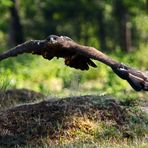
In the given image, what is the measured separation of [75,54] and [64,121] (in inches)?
36.8

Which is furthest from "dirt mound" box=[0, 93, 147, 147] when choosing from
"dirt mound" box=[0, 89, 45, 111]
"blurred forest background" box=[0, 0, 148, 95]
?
"blurred forest background" box=[0, 0, 148, 95]

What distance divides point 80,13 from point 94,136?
3910 centimetres

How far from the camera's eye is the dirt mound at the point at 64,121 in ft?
27.6

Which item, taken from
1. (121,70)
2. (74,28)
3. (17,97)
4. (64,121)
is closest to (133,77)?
(121,70)

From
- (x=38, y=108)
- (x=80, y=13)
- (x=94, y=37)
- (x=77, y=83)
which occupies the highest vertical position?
(x=38, y=108)

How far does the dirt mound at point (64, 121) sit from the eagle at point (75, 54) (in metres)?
0.61

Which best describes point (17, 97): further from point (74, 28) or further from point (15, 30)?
point (74, 28)

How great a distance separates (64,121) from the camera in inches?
342

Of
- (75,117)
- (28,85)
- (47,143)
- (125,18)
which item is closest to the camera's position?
(47,143)

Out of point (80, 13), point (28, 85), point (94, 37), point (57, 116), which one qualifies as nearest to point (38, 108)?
point (57, 116)

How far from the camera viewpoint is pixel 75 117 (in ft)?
28.8

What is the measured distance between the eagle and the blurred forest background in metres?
9.80

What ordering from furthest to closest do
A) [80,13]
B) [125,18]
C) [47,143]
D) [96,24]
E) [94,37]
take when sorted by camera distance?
[94,37], [96,24], [80,13], [125,18], [47,143]

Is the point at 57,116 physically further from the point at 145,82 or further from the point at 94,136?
the point at 145,82
